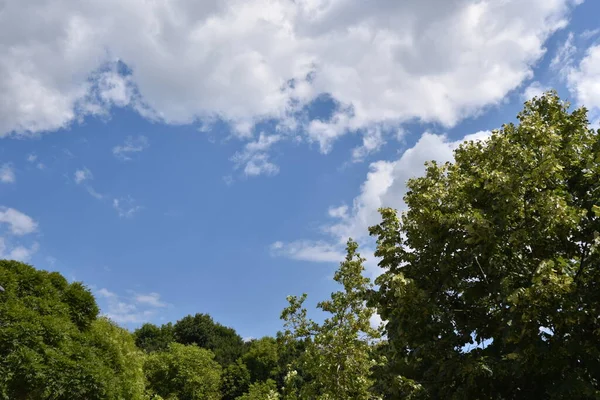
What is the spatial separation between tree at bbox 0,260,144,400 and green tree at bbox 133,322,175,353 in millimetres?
56493

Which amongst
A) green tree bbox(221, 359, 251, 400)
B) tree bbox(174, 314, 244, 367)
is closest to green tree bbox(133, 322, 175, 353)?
tree bbox(174, 314, 244, 367)

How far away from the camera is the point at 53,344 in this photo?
628 inches

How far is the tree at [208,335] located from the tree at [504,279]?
203 feet

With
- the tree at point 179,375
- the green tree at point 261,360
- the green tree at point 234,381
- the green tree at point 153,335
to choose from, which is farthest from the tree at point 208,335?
the tree at point 179,375

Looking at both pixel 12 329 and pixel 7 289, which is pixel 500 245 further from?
pixel 7 289

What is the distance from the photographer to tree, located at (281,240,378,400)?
14.1m

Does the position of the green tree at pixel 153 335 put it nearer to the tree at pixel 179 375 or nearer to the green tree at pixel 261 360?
the green tree at pixel 261 360

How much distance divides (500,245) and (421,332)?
7.36 feet

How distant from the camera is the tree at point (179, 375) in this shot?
46062 millimetres

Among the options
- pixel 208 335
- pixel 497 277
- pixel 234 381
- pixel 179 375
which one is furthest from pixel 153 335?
pixel 497 277

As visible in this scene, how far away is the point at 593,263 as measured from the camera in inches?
328

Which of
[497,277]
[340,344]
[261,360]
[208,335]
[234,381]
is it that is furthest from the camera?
[208,335]

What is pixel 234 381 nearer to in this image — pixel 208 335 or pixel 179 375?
pixel 208 335

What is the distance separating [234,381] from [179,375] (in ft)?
53.7
